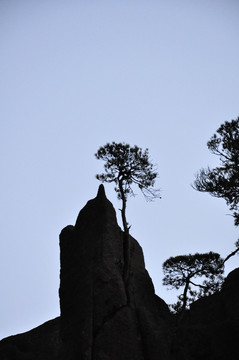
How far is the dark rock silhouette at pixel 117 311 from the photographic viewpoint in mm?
18969

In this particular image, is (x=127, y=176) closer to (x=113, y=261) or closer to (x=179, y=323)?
(x=113, y=261)

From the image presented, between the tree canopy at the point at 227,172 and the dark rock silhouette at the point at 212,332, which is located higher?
the tree canopy at the point at 227,172

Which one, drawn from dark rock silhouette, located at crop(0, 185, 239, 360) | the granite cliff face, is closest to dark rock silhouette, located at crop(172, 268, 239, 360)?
dark rock silhouette, located at crop(0, 185, 239, 360)

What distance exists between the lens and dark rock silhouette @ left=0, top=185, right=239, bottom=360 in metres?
19.0

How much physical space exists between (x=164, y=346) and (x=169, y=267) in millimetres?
7120

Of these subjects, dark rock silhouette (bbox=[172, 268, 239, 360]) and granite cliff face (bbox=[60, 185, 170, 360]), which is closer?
granite cliff face (bbox=[60, 185, 170, 360])

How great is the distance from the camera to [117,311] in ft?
65.4

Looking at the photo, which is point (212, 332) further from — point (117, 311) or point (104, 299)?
point (104, 299)

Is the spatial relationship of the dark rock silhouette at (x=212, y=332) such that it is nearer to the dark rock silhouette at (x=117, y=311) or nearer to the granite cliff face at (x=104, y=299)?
the dark rock silhouette at (x=117, y=311)

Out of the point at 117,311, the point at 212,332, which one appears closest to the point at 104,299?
the point at 117,311

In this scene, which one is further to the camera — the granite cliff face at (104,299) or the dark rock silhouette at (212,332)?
the dark rock silhouette at (212,332)

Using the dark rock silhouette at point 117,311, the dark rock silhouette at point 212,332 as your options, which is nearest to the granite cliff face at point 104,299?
the dark rock silhouette at point 117,311

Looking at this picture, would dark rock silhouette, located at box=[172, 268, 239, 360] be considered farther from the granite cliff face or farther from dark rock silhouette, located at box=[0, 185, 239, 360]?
the granite cliff face

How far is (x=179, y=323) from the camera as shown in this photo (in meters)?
22.8
